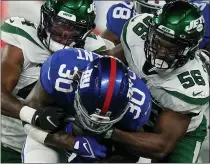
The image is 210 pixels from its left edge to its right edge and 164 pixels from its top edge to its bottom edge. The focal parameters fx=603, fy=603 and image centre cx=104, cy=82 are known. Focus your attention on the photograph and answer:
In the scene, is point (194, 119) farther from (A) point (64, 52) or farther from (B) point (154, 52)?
(A) point (64, 52)

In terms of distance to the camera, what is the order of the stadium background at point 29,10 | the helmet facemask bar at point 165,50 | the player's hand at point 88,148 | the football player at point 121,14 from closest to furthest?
the player's hand at point 88,148
the helmet facemask bar at point 165,50
the football player at point 121,14
the stadium background at point 29,10

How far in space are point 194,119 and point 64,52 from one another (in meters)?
0.62

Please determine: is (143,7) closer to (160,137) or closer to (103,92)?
(160,137)

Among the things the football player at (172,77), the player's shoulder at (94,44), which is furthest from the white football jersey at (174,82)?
the player's shoulder at (94,44)

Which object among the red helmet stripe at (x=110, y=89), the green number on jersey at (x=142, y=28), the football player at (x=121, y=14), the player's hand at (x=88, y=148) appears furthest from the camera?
the football player at (x=121, y=14)

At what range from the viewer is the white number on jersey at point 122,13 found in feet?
9.12

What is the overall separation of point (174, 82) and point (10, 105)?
0.57 m

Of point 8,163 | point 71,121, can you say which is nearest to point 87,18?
point 71,121

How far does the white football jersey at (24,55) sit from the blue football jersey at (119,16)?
0.47 m

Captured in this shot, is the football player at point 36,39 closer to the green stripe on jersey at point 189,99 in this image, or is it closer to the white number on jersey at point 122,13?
the green stripe on jersey at point 189,99

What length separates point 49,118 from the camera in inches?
72.9

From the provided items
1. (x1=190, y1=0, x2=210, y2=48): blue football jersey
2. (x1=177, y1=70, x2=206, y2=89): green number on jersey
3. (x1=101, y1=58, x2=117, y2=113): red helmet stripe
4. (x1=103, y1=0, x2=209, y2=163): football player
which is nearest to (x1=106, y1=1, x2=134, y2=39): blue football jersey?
(x1=190, y1=0, x2=210, y2=48): blue football jersey

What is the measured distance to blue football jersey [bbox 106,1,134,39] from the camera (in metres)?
2.77

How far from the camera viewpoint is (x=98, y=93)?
5.65 feet
